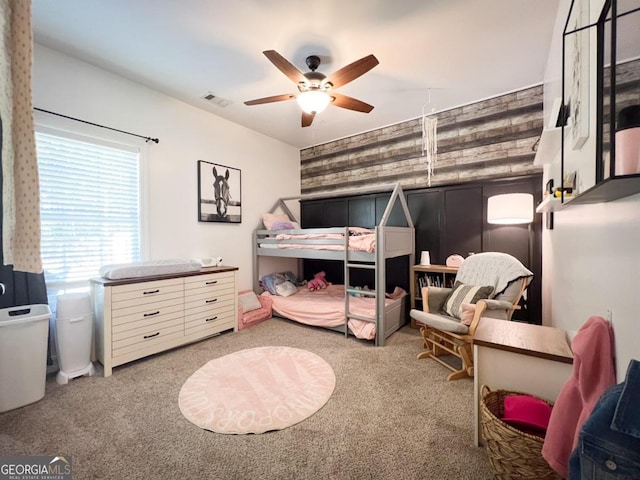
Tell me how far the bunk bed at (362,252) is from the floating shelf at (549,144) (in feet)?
4.37

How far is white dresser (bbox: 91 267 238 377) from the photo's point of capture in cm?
220

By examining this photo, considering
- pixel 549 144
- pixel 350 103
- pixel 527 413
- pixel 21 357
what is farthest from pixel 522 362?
A: pixel 21 357

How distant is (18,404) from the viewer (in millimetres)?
1761

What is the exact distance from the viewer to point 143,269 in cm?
242

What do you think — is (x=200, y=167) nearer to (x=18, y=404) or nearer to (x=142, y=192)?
(x=142, y=192)

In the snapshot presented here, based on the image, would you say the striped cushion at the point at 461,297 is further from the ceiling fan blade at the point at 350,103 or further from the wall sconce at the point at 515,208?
the ceiling fan blade at the point at 350,103

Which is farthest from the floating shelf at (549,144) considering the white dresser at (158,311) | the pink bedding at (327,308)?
the white dresser at (158,311)

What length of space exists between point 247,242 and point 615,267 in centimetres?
364

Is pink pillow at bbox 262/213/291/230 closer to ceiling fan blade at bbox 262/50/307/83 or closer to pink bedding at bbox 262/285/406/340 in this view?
pink bedding at bbox 262/285/406/340

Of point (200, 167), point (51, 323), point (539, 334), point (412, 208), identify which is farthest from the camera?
point (412, 208)

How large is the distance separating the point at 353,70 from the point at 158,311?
8.84ft

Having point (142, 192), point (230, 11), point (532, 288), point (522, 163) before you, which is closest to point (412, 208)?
point (522, 163)

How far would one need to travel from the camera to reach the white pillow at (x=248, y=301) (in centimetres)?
339

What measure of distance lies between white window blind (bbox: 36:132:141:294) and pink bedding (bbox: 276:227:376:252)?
5.56 ft
